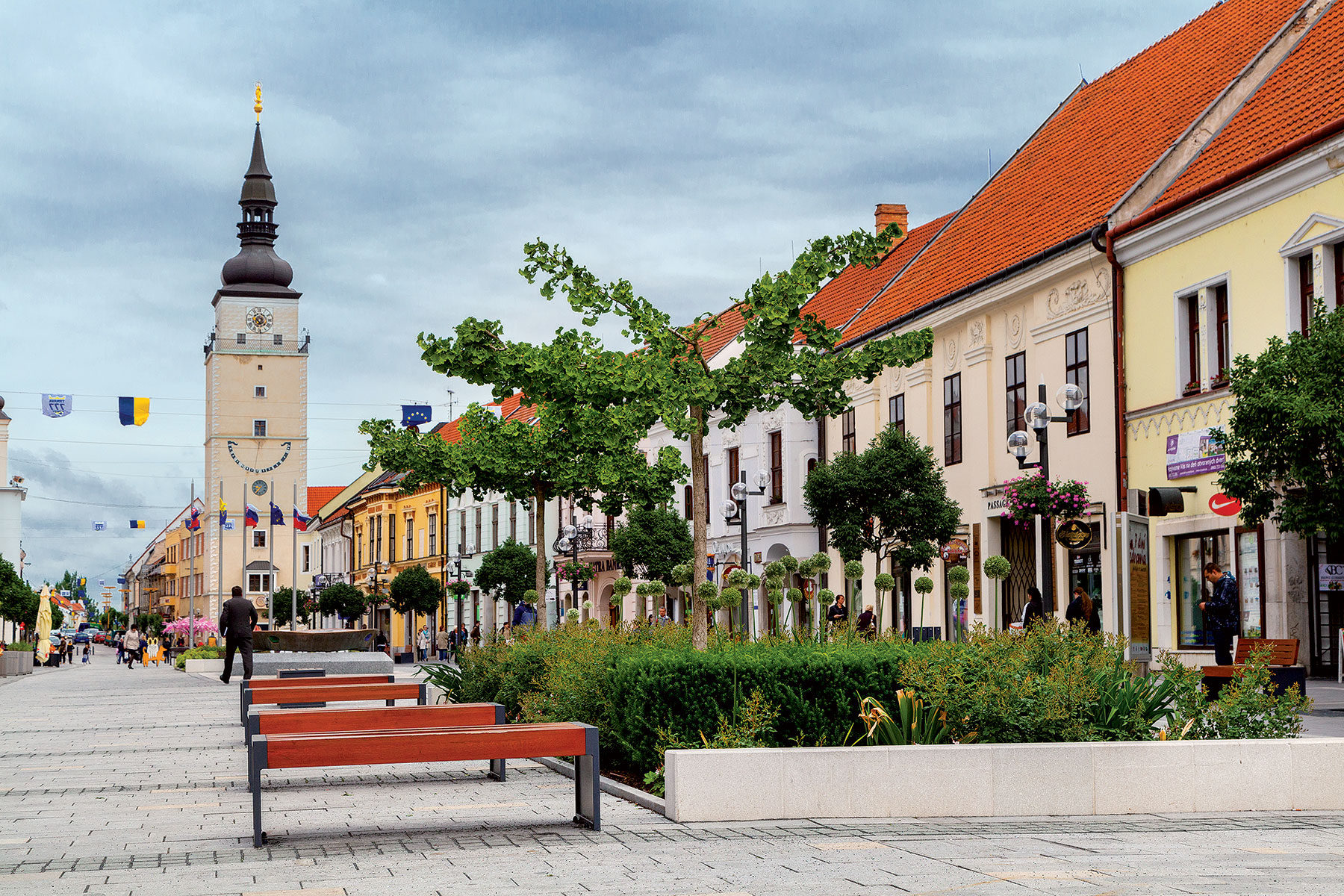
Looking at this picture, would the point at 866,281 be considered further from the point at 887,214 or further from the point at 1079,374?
the point at 1079,374

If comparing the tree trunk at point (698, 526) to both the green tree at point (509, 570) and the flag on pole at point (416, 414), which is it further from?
the green tree at point (509, 570)

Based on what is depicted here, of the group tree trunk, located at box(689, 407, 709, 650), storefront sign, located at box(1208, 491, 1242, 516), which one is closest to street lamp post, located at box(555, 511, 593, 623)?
storefront sign, located at box(1208, 491, 1242, 516)

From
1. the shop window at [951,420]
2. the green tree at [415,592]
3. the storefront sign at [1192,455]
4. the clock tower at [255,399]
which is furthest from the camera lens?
the clock tower at [255,399]

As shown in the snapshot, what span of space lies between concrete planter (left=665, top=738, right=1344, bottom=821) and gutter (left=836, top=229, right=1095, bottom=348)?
15.7 meters

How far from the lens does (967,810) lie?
371 inches

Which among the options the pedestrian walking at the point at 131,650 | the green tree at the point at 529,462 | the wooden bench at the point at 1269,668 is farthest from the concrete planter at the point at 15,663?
the wooden bench at the point at 1269,668

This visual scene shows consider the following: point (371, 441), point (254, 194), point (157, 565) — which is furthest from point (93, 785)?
point (157, 565)

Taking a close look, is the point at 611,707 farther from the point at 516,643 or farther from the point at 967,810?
the point at 516,643

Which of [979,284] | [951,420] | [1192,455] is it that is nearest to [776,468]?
[951,420]

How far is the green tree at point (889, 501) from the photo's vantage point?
30500 mm

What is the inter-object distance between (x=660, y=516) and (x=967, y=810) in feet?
124

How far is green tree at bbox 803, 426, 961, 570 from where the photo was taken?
30500 mm

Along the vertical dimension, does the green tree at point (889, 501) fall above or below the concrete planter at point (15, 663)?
above

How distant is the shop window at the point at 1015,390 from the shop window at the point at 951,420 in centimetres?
217
